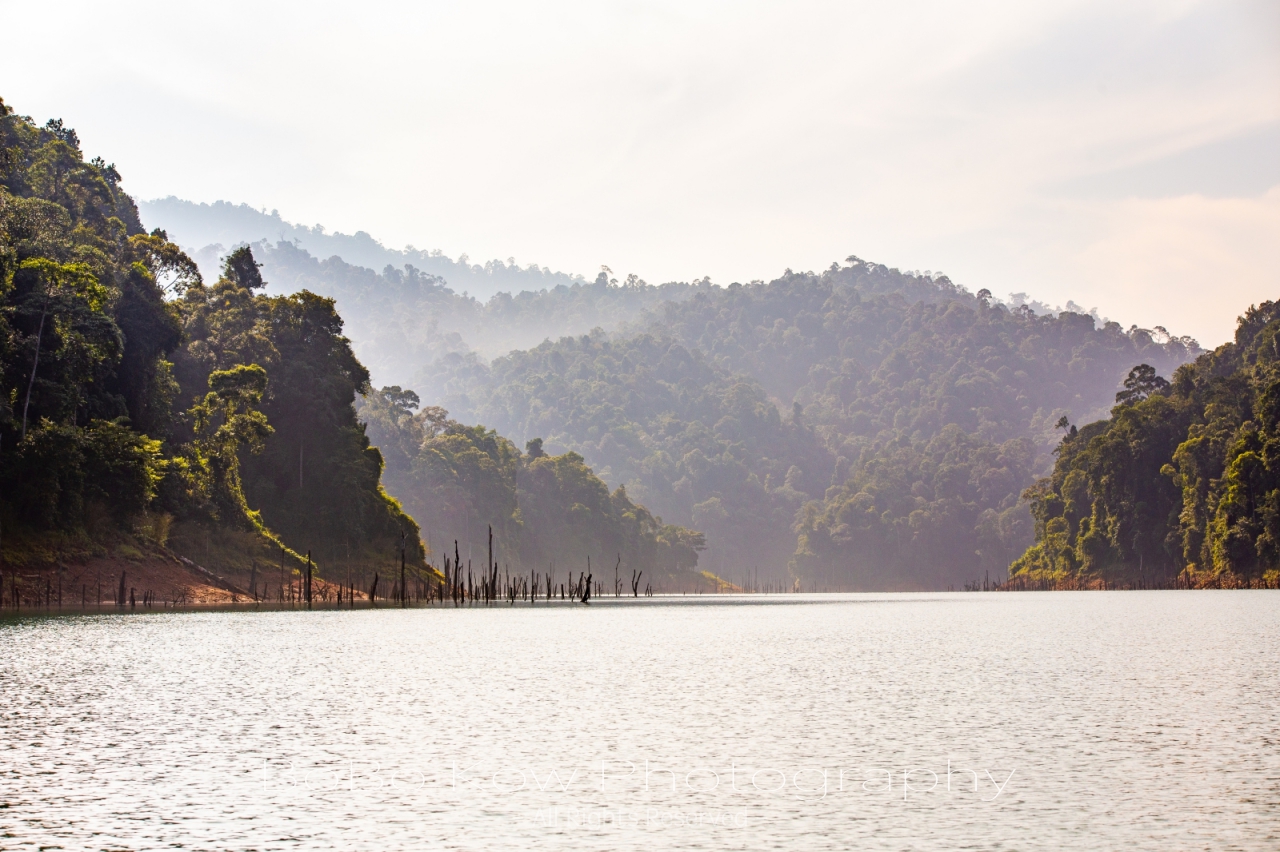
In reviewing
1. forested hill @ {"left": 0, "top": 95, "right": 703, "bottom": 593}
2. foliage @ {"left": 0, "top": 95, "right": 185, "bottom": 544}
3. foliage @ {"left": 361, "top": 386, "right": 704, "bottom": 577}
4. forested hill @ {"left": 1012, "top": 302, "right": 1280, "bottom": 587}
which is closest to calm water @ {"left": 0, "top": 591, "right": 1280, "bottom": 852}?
foliage @ {"left": 0, "top": 95, "right": 185, "bottom": 544}

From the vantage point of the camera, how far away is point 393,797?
52.4ft

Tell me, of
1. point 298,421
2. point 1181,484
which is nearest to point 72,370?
point 298,421

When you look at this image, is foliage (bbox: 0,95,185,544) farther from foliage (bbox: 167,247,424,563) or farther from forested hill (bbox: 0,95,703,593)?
foliage (bbox: 167,247,424,563)

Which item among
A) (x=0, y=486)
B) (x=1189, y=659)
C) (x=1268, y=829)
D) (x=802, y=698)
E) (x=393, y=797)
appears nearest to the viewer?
(x=1268, y=829)

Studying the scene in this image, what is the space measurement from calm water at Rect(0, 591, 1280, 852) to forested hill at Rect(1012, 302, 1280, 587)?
217 feet

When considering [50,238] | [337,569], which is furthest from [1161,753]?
[337,569]

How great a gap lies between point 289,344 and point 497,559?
6102 centimetres

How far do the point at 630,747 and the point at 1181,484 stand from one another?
110475 millimetres

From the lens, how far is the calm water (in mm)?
14086

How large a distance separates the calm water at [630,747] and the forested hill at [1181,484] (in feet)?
217

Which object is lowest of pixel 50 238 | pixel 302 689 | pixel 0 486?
pixel 302 689

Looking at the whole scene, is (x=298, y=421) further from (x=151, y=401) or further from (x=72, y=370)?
(x=72, y=370)

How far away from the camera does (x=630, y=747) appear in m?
20.0

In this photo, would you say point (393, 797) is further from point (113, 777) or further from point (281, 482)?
point (281, 482)
